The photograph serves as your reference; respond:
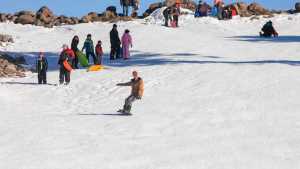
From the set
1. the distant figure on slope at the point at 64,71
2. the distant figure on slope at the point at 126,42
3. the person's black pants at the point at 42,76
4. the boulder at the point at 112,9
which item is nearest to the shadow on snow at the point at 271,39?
the distant figure on slope at the point at 126,42

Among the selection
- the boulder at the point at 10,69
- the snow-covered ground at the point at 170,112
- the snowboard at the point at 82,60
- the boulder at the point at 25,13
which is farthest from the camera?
the boulder at the point at 25,13

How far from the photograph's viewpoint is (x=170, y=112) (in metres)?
19.4

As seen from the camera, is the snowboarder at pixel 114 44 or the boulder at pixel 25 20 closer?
the snowboarder at pixel 114 44

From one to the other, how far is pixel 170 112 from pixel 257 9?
1347 inches

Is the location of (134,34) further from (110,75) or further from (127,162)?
(127,162)

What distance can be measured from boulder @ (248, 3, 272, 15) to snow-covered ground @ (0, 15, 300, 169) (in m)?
15.0

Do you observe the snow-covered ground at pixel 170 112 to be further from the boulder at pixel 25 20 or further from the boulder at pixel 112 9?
the boulder at pixel 112 9

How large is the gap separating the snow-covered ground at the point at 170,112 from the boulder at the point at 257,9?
14974 millimetres

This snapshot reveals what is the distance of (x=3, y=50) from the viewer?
36.2m

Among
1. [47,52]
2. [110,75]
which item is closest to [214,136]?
[110,75]

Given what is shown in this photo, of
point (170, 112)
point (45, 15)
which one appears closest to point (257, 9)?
point (45, 15)

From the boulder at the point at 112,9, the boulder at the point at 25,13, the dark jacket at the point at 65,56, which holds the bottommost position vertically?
the dark jacket at the point at 65,56

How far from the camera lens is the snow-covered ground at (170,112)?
13961 millimetres

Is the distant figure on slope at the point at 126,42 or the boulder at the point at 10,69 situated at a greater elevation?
the distant figure on slope at the point at 126,42
